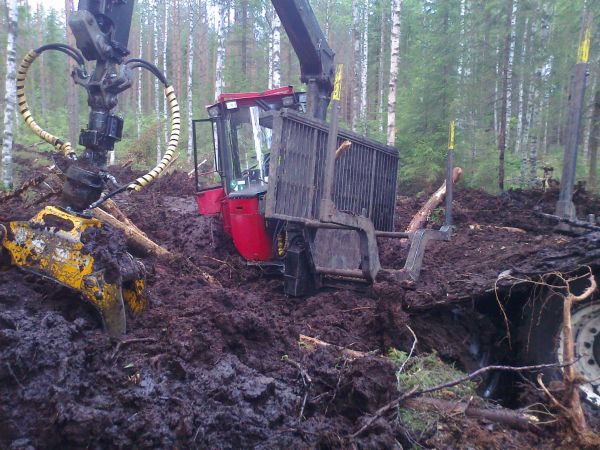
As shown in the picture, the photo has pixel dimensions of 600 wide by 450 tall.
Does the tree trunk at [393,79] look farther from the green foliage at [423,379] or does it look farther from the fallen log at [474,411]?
the fallen log at [474,411]

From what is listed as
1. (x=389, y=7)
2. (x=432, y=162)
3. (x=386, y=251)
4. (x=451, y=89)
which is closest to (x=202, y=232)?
(x=386, y=251)

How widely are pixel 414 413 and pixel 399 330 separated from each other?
120 centimetres

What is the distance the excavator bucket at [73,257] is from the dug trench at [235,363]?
188 mm

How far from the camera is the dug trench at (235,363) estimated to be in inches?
105

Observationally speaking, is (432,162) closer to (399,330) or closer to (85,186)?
(399,330)

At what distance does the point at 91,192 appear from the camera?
12.5 ft

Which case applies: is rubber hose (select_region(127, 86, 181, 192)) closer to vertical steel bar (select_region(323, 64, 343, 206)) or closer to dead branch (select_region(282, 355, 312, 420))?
vertical steel bar (select_region(323, 64, 343, 206))

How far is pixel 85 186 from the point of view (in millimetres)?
3754

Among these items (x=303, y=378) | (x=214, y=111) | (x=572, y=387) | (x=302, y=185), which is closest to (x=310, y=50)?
(x=214, y=111)

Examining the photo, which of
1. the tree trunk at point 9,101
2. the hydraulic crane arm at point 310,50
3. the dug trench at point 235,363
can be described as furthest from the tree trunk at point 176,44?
the dug trench at point 235,363

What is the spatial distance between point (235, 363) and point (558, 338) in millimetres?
2236

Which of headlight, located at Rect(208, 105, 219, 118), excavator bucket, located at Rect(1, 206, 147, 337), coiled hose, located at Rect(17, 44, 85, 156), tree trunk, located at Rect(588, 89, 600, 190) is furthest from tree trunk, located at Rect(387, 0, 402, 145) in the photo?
excavator bucket, located at Rect(1, 206, 147, 337)

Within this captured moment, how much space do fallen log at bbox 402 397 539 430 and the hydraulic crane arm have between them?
14.3 ft

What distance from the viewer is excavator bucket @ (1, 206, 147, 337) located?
11.5 feet
